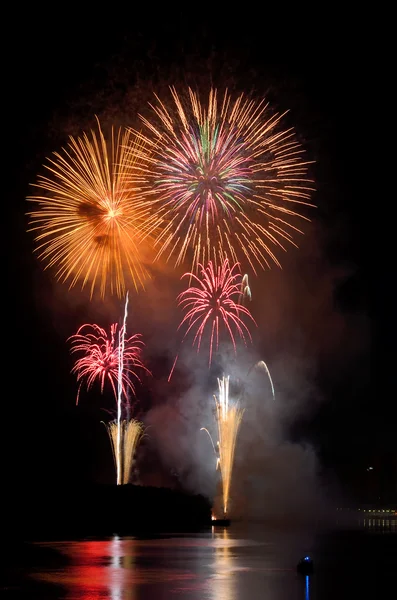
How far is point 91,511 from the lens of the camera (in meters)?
48.1

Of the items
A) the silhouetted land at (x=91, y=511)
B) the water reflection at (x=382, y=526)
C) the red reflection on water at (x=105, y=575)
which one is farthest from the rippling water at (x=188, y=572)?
the water reflection at (x=382, y=526)

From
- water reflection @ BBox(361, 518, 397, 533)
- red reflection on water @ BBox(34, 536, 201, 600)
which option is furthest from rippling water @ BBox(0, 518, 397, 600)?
water reflection @ BBox(361, 518, 397, 533)

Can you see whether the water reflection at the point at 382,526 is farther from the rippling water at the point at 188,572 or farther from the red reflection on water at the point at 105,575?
the red reflection on water at the point at 105,575

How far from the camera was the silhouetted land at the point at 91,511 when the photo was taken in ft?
143

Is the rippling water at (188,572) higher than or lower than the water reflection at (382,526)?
higher

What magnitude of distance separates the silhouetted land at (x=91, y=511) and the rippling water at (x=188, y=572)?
7.97 m

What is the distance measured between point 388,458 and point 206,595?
123m

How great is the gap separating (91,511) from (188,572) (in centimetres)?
2600

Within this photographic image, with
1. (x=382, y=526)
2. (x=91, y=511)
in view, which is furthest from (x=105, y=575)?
(x=382, y=526)

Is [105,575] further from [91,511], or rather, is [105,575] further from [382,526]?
[382,526]

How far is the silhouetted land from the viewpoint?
143 ft

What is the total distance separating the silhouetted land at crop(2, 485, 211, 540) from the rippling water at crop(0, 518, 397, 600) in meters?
7.97

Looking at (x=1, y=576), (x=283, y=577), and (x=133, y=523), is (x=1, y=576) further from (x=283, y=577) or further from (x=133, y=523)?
(x=133, y=523)

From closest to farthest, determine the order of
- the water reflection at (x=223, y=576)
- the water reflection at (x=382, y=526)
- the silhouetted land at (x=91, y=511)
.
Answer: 1. the water reflection at (x=223, y=576)
2. the silhouetted land at (x=91, y=511)
3. the water reflection at (x=382, y=526)
